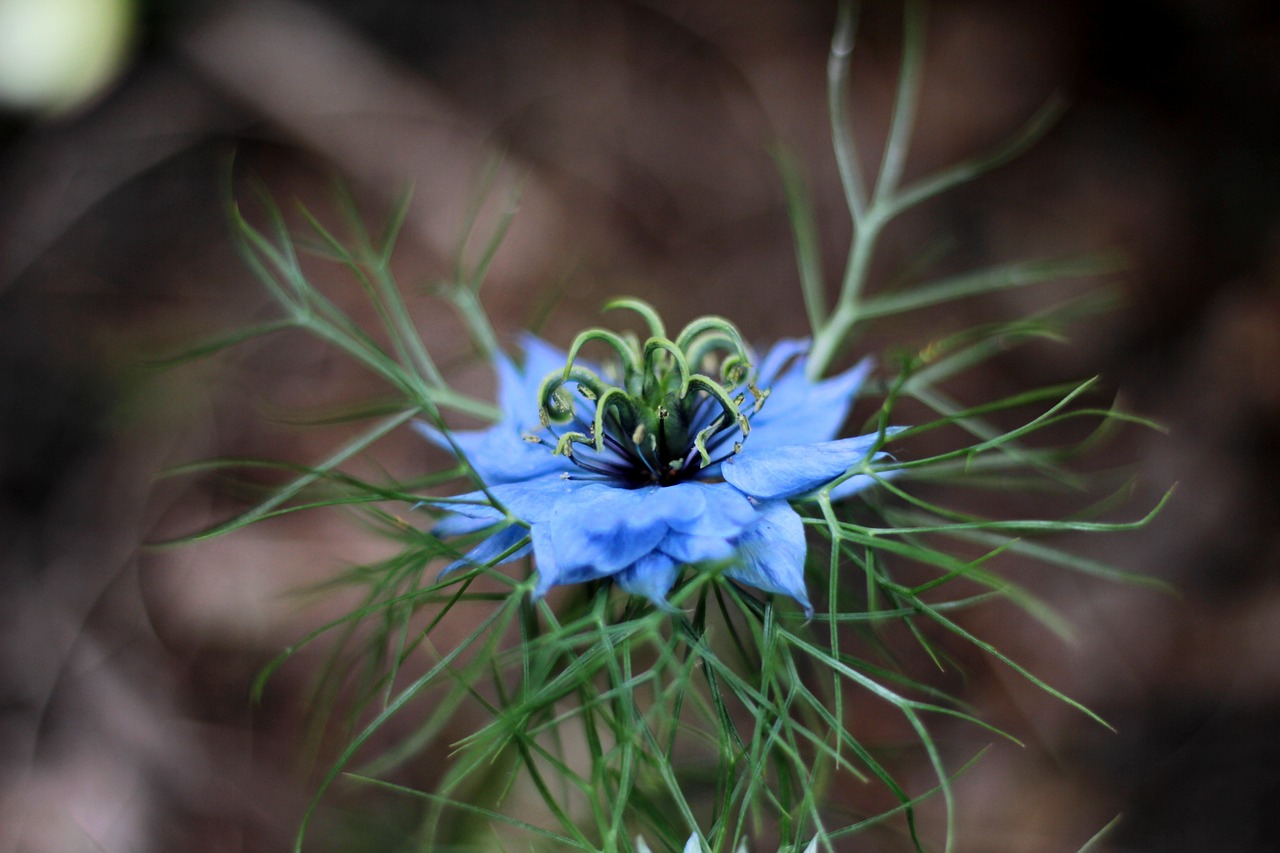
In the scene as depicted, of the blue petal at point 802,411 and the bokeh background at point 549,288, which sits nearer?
the blue petal at point 802,411

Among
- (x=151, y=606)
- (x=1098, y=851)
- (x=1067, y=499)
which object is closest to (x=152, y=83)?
(x=151, y=606)

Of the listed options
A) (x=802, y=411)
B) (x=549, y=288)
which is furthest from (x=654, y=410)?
(x=549, y=288)

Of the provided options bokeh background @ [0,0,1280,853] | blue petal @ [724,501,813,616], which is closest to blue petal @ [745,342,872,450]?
blue petal @ [724,501,813,616]

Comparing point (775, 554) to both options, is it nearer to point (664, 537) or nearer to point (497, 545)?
point (664, 537)

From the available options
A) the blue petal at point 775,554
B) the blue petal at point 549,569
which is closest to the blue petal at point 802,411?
the blue petal at point 775,554

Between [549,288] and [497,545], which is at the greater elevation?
[497,545]

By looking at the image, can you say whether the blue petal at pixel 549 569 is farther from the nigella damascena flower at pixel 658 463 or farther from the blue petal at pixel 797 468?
the blue petal at pixel 797 468
